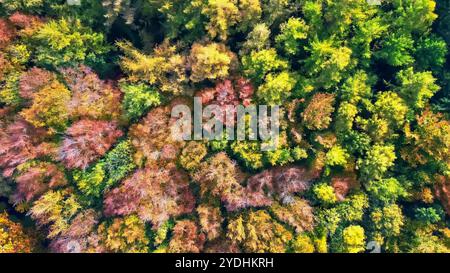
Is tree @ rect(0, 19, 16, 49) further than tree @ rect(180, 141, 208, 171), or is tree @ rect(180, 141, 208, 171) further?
tree @ rect(0, 19, 16, 49)

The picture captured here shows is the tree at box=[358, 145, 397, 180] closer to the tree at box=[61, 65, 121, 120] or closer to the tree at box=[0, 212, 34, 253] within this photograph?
the tree at box=[61, 65, 121, 120]

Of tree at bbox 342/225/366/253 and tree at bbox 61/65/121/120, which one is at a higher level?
tree at bbox 61/65/121/120

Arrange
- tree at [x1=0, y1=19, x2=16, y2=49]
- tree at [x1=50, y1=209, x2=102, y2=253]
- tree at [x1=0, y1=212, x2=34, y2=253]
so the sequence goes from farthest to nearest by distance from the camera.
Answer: tree at [x1=0, y1=212, x2=34, y2=253], tree at [x1=50, y1=209, x2=102, y2=253], tree at [x1=0, y1=19, x2=16, y2=49]

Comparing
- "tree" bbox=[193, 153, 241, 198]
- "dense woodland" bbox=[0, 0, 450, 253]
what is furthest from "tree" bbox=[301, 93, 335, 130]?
"tree" bbox=[193, 153, 241, 198]

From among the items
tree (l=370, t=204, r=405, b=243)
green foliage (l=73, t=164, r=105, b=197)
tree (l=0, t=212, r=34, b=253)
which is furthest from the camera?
tree (l=0, t=212, r=34, b=253)

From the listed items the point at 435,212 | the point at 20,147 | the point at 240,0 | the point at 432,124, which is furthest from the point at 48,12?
the point at 435,212

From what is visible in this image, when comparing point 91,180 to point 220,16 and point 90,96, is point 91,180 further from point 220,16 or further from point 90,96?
point 220,16

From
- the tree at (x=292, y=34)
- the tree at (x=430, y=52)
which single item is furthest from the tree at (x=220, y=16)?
the tree at (x=430, y=52)
